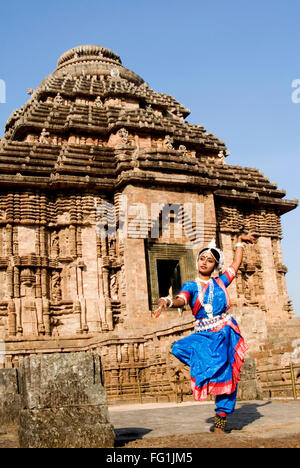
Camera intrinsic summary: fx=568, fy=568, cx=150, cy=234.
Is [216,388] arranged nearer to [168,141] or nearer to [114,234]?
[114,234]

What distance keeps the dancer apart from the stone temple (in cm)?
1073

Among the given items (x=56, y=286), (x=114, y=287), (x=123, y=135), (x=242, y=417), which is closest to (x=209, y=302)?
(x=242, y=417)

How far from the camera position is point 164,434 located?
7234 millimetres

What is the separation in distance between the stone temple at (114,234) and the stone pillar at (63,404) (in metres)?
12.3

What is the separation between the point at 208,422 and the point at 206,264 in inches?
96.7

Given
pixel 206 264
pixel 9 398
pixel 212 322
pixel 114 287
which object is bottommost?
pixel 9 398

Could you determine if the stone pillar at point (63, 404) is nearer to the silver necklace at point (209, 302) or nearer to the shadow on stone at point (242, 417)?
the silver necklace at point (209, 302)

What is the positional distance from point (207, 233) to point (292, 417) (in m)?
17.4

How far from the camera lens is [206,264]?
8.14 meters

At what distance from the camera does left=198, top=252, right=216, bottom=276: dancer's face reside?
813 centimetres

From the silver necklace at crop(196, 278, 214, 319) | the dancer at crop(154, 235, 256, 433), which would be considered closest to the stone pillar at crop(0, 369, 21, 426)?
the dancer at crop(154, 235, 256, 433)

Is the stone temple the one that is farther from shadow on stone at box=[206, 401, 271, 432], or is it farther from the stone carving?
shadow on stone at box=[206, 401, 271, 432]

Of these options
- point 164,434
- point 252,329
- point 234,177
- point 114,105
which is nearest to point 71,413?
point 164,434

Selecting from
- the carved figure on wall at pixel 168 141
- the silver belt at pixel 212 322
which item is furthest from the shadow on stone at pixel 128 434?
the carved figure on wall at pixel 168 141
